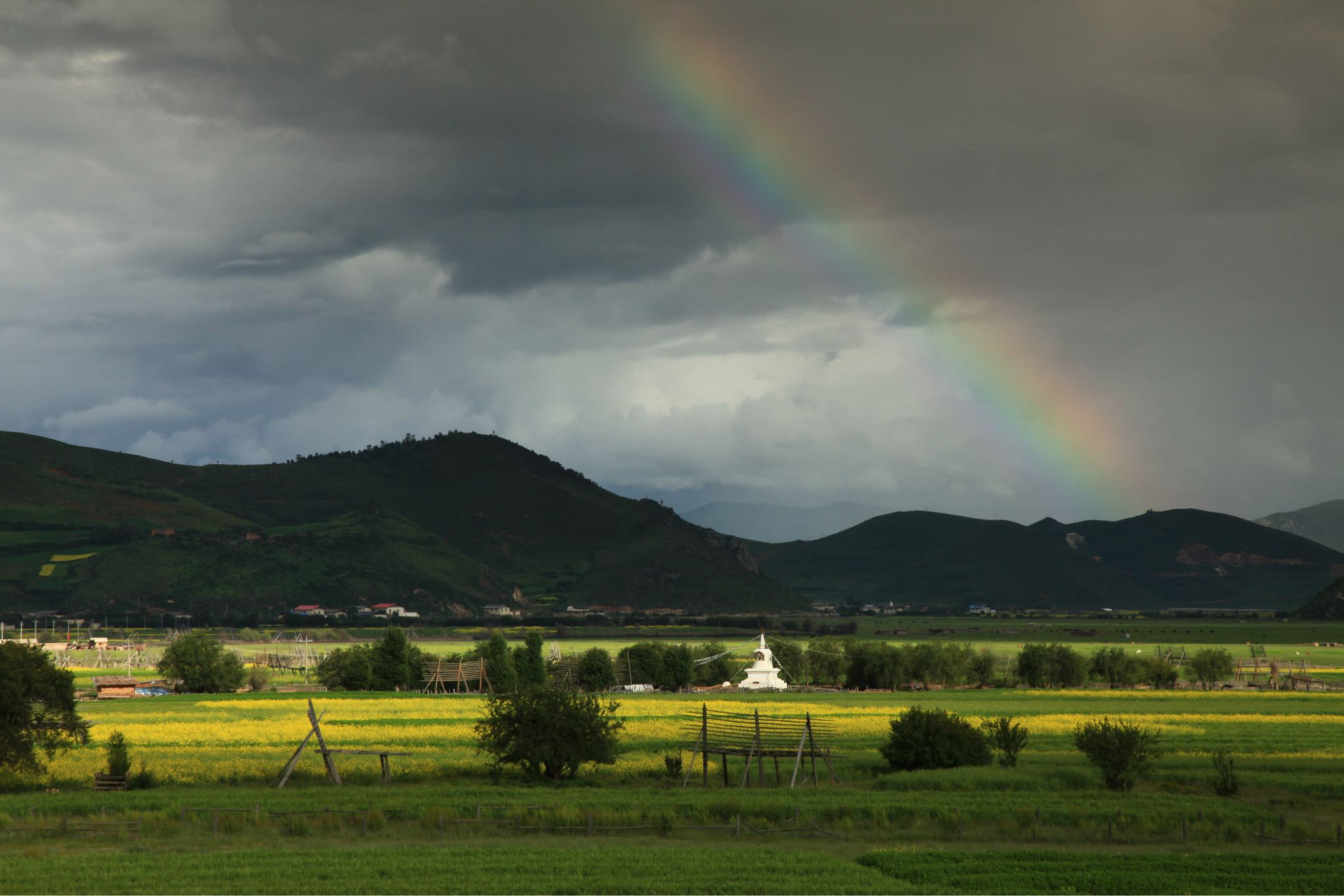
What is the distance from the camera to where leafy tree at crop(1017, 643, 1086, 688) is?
108688 millimetres

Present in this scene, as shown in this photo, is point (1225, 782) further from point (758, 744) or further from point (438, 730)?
point (438, 730)

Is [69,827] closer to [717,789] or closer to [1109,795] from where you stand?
[717,789]

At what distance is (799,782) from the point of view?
42375 millimetres

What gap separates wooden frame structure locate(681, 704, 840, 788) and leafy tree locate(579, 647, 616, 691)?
117ft

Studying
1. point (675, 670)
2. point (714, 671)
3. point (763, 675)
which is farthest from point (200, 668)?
point (763, 675)

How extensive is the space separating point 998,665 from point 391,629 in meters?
64.7

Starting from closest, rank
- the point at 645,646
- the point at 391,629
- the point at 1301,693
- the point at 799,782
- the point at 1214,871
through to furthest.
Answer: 1. the point at 1214,871
2. the point at 799,782
3. the point at 1301,693
4. the point at 391,629
5. the point at 645,646

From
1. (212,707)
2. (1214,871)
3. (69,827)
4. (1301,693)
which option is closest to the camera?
(1214,871)

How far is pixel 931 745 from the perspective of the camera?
140 feet

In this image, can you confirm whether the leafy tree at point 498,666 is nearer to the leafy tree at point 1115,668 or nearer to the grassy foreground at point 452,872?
the leafy tree at point 1115,668

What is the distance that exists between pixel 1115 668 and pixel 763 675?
36522 millimetres

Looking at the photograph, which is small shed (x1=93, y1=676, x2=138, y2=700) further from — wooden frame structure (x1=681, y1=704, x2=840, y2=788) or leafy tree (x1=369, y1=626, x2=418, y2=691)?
wooden frame structure (x1=681, y1=704, x2=840, y2=788)

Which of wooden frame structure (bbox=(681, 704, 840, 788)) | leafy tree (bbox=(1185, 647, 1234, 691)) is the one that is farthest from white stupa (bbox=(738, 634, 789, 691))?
leafy tree (bbox=(1185, 647, 1234, 691))

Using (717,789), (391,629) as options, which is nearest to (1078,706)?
(717,789)
